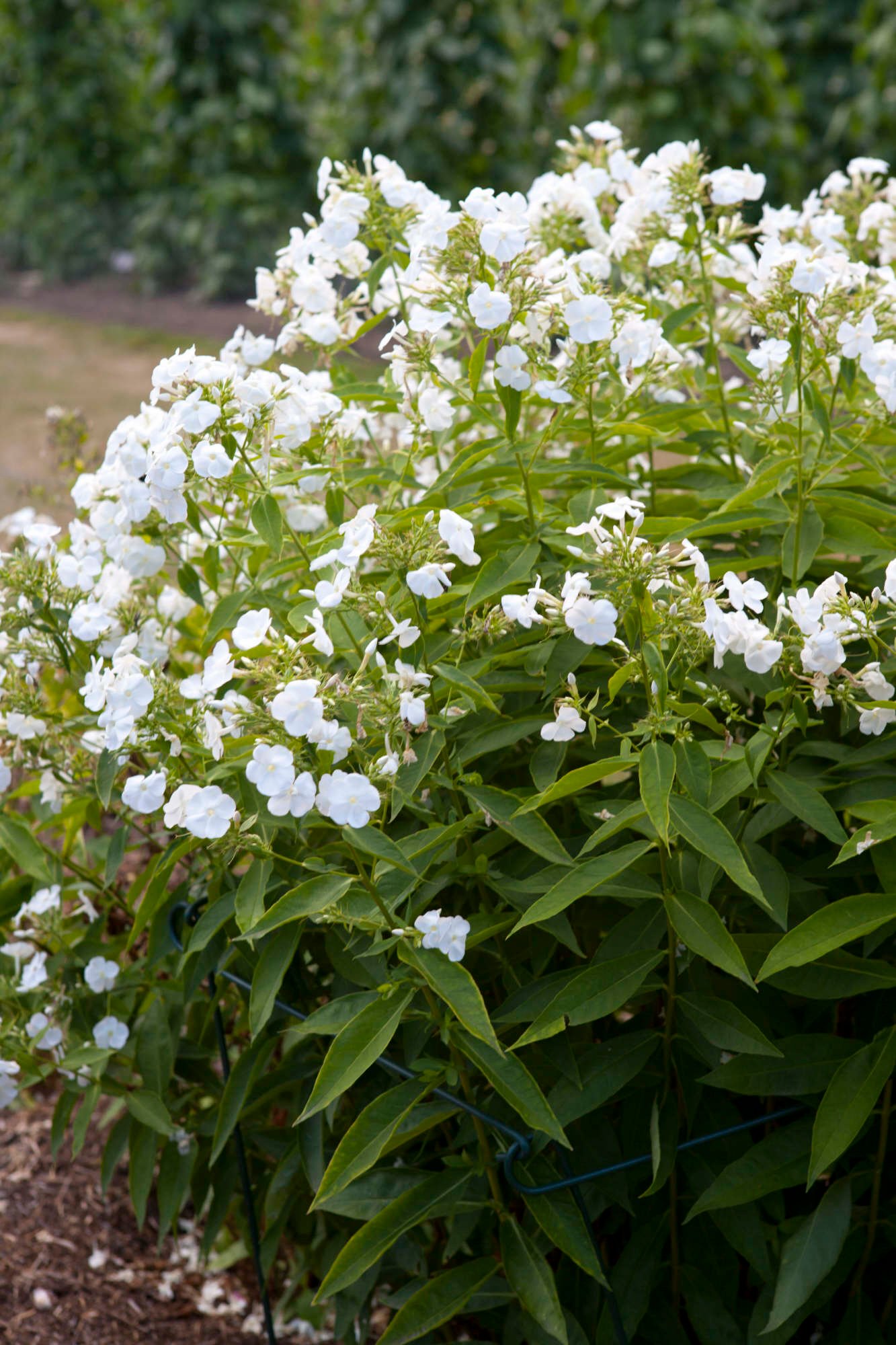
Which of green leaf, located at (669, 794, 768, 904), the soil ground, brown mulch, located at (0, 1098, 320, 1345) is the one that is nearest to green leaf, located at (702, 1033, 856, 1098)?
Result: green leaf, located at (669, 794, 768, 904)

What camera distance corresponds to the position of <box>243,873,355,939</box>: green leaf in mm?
1444

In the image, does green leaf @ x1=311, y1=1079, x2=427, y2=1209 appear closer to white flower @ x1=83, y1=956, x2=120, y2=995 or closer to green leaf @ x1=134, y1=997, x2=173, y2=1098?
green leaf @ x1=134, y1=997, x2=173, y2=1098

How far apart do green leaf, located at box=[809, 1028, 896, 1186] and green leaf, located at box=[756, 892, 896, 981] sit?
162 millimetres

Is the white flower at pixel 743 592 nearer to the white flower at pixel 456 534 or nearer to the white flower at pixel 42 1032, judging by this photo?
the white flower at pixel 456 534

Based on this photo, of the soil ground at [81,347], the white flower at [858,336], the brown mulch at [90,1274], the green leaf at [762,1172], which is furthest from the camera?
the soil ground at [81,347]

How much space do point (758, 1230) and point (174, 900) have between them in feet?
2.86

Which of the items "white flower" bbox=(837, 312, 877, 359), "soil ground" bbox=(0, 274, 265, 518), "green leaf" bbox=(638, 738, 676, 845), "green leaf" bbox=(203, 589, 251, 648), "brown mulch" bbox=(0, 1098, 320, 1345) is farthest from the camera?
"soil ground" bbox=(0, 274, 265, 518)

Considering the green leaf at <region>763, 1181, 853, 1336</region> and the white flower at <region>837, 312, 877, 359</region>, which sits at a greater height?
the white flower at <region>837, 312, 877, 359</region>

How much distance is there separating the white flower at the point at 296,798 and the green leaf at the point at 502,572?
306 millimetres

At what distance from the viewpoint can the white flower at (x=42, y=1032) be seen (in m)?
1.98

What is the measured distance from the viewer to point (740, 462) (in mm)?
2074

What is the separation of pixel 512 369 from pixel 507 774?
0.56 metres

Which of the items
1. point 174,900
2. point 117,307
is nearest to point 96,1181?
point 174,900

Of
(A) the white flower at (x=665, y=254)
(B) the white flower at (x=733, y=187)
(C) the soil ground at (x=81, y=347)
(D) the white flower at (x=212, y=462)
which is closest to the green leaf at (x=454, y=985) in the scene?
(D) the white flower at (x=212, y=462)
